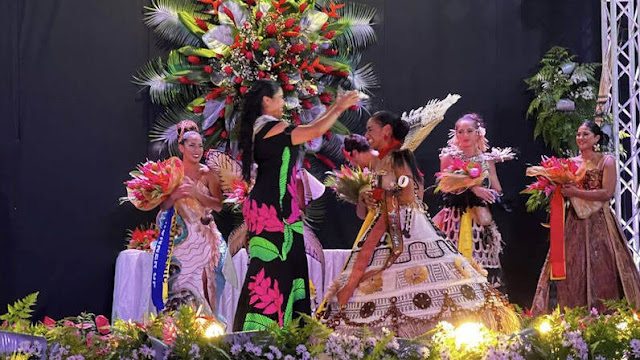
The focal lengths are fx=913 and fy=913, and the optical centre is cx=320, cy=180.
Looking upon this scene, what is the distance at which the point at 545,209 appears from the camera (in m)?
7.93

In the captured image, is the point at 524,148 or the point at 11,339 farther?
the point at 524,148

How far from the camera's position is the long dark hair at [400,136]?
4.61 meters

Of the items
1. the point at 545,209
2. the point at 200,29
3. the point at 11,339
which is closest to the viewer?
the point at 11,339

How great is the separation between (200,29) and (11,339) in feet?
14.7

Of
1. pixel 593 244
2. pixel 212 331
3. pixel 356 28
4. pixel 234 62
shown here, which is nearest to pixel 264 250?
pixel 212 331

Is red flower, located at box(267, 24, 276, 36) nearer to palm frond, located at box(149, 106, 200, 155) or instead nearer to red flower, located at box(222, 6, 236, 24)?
red flower, located at box(222, 6, 236, 24)

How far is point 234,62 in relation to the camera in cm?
687

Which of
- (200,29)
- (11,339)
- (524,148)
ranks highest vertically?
(200,29)

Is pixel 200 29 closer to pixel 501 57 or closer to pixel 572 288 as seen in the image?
pixel 501 57

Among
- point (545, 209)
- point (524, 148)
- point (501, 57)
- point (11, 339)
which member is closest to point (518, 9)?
point (501, 57)

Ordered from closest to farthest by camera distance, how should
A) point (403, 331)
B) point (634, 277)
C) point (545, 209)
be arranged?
point (403, 331)
point (634, 277)
point (545, 209)

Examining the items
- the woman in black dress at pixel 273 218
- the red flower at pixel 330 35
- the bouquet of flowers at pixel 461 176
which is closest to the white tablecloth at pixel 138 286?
the bouquet of flowers at pixel 461 176

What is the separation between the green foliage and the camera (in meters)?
7.75

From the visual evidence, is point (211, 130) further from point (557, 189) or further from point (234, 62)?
point (557, 189)
